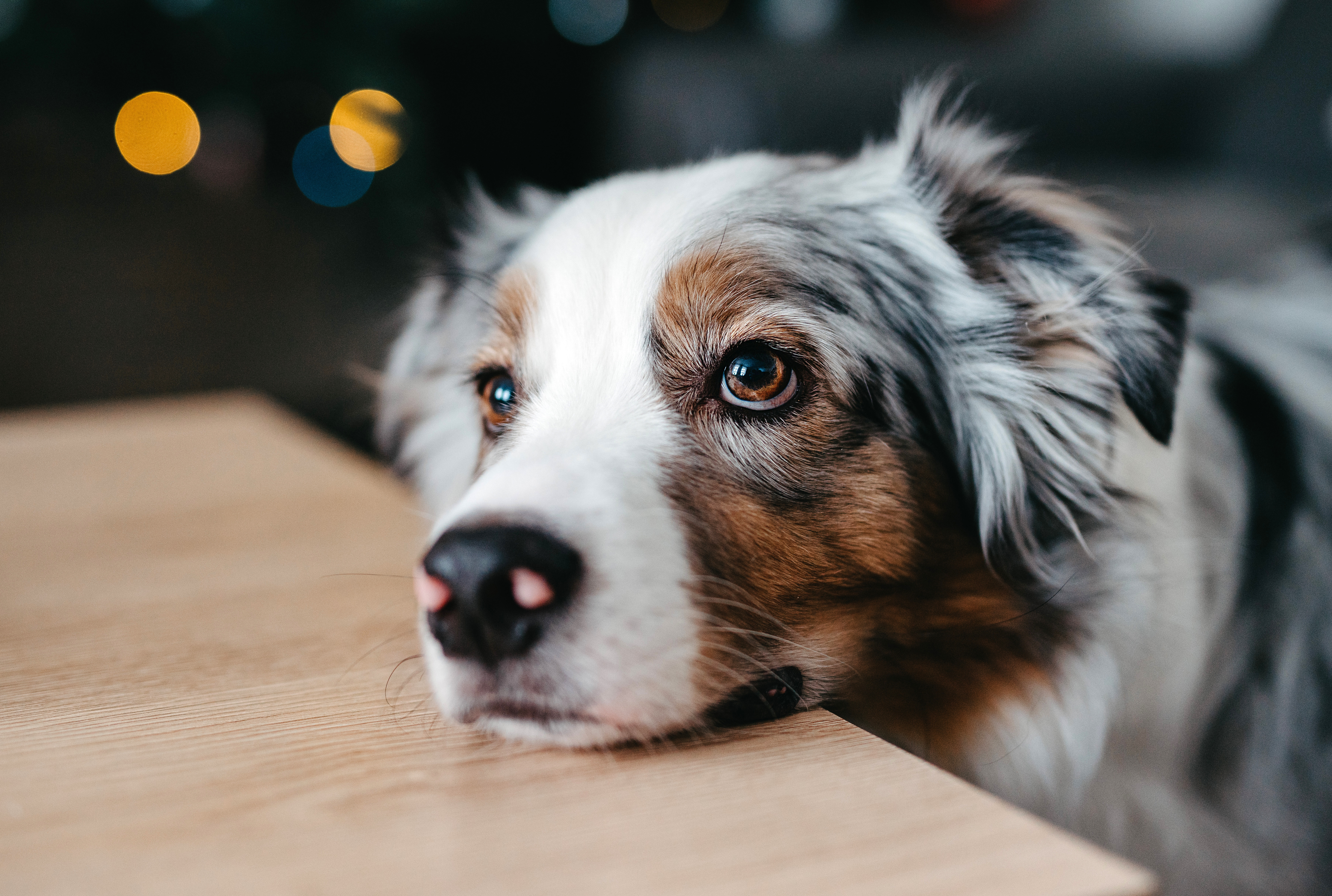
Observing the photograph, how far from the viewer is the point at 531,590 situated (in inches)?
33.9

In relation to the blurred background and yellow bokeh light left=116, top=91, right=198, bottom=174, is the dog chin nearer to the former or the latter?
the blurred background

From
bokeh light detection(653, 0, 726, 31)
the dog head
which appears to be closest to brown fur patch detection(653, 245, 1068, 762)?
the dog head

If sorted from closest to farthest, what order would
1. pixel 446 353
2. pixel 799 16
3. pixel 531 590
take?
pixel 531 590 → pixel 446 353 → pixel 799 16

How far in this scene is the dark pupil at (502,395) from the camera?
1371 mm

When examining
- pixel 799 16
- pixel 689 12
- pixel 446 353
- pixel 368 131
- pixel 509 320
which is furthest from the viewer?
pixel 689 12

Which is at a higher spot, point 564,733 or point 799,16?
point 799,16

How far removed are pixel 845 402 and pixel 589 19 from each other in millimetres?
4643

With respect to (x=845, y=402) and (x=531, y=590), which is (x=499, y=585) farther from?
(x=845, y=402)

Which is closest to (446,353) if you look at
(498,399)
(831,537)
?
(498,399)

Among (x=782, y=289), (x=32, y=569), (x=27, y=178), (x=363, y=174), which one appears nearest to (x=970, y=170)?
(x=782, y=289)

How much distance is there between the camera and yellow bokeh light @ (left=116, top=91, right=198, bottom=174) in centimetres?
473

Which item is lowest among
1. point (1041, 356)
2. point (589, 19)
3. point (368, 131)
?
point (1041, 356)

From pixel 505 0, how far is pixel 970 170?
14.5 ft

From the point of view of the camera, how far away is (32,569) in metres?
1.37
